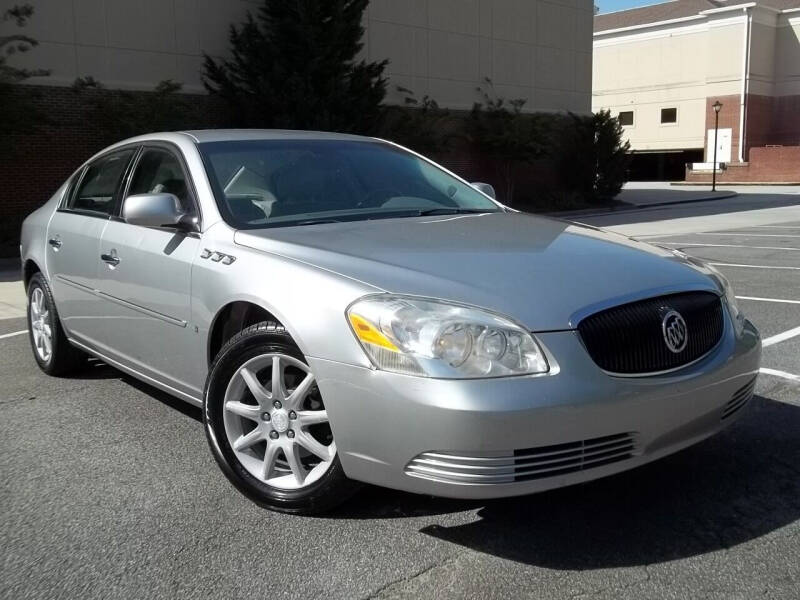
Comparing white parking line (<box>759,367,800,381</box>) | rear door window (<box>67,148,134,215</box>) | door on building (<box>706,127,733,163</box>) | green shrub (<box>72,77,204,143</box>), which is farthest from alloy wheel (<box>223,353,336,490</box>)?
door on building (<box>706,127,733,163</box>)

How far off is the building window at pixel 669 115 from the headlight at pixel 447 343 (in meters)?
55.3

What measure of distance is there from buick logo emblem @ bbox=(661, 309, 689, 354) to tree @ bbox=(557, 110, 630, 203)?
2654 cm

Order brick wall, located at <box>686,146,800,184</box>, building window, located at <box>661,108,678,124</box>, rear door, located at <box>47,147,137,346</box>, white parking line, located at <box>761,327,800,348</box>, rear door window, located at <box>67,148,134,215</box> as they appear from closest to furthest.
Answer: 1. rear door, located at <box>47,147,137,346</box>
2. rear door window, located at <box>67,148,134,215</box>
3. white parking line, located at <box>761,327,800,348</box>
4. brick wall, located at <box>686,146,800,184</box>
5. building window, located at <box>661,108,678,124</box>

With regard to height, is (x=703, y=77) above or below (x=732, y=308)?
above

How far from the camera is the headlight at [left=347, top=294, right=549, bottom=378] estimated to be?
2.90m

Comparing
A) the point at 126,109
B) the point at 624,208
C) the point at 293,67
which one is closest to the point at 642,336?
the point at 126,109

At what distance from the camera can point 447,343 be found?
292cm

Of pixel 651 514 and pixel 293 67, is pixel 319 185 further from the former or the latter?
pixel 293 67

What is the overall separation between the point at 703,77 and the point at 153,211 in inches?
2121

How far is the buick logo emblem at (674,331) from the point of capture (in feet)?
10.6

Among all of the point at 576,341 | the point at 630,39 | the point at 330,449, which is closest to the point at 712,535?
the point at 576,341

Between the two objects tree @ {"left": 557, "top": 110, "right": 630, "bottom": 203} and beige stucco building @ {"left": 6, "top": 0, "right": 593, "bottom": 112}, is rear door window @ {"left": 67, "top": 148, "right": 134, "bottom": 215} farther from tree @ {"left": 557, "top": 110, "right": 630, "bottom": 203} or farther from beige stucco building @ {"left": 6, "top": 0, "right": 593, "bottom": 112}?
tree @ {"left": 557, "top": 110, "right": 630, "bottom": 203}

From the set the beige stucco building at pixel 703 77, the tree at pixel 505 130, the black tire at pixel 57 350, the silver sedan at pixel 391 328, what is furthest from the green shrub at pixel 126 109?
the beige stucco building at pixel 703 77

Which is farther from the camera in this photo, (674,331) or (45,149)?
(45,149)
